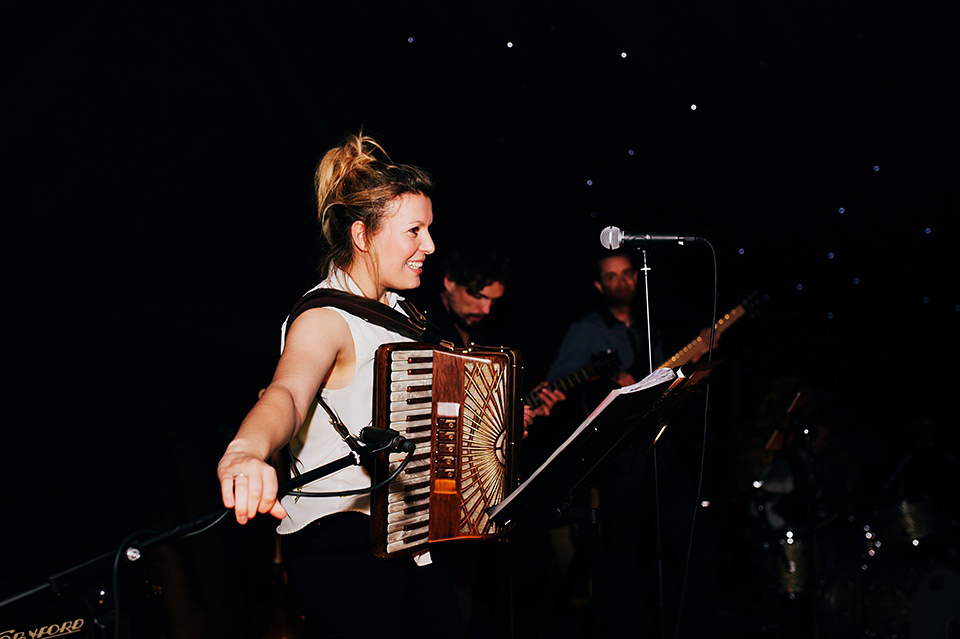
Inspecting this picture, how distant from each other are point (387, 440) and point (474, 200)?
11.6 feet

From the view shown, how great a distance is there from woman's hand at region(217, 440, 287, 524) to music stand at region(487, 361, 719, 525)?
807 mm

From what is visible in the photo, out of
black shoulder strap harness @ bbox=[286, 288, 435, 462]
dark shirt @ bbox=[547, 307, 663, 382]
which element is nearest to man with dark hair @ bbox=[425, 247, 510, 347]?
dark shirt @ bbox=[547, 307, 663, 382]

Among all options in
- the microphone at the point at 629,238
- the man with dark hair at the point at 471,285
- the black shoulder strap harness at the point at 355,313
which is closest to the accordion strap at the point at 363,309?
the black shoulder strap harness at the point at 355,313

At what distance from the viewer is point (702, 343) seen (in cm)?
518

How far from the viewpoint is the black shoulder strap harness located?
2.29m

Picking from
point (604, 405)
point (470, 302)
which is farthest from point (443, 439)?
point (470, 302)

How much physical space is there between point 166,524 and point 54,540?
52 centimetres

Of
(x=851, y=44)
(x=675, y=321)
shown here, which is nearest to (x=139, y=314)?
(x=675, y=321)

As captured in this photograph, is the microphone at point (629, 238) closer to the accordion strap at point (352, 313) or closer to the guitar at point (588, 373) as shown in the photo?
the accordion strap at point (352, 313)

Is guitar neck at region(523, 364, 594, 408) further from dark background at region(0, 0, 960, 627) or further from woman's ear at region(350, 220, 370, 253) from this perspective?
woman's ear at region(350, 220, 370, 253)

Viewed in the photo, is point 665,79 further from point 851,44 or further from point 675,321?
point 675,321

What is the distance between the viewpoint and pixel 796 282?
232 inches

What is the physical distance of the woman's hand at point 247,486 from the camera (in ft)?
4.92

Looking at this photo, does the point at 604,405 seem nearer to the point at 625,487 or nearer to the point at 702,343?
the point at 625,487
